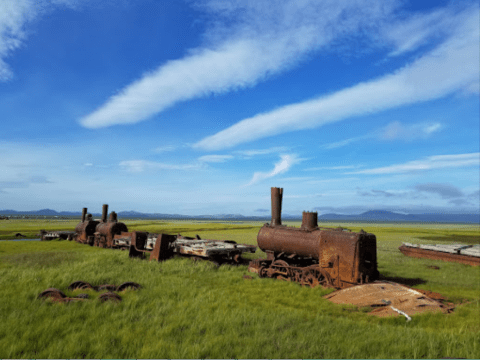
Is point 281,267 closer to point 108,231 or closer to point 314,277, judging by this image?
point 314,277

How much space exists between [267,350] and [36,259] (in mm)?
16242

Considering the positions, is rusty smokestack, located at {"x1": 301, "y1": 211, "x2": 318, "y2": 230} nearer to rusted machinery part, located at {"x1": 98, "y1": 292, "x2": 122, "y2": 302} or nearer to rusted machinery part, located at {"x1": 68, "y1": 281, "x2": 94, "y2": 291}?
rusted machinery part, located at {"x1": 98, "y1": 292, "x2": 122, "y2": 302}

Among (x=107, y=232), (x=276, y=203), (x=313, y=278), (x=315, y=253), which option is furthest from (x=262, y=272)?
(x=107, y=232)

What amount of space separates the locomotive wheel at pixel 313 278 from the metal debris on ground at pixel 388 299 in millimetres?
1206

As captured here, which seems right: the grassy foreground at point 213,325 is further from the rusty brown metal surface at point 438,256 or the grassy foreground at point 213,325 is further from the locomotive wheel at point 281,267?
the rusty brown metal surface at point 438,256

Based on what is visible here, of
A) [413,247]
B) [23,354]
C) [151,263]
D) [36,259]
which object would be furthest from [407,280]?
[36,259]

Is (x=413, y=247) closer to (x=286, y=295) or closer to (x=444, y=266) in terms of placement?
(x=444, y=266)

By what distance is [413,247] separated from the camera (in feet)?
67.4

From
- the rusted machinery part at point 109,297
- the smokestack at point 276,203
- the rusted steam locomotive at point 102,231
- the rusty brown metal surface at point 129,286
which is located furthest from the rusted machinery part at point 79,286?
the rusted steam locomotive at point 102,231

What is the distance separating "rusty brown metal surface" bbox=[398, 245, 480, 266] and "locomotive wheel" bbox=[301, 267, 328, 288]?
39.4ft

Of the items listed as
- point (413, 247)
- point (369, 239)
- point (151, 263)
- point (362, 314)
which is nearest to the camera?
point (362, 314)

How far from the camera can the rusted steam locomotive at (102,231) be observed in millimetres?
22000

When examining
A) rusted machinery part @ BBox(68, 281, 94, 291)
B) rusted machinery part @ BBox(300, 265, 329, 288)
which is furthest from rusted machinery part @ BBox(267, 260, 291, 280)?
rusted machinery part @ BBox(68, 281, 94, 291)

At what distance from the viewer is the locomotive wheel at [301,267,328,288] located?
33.8 feet
